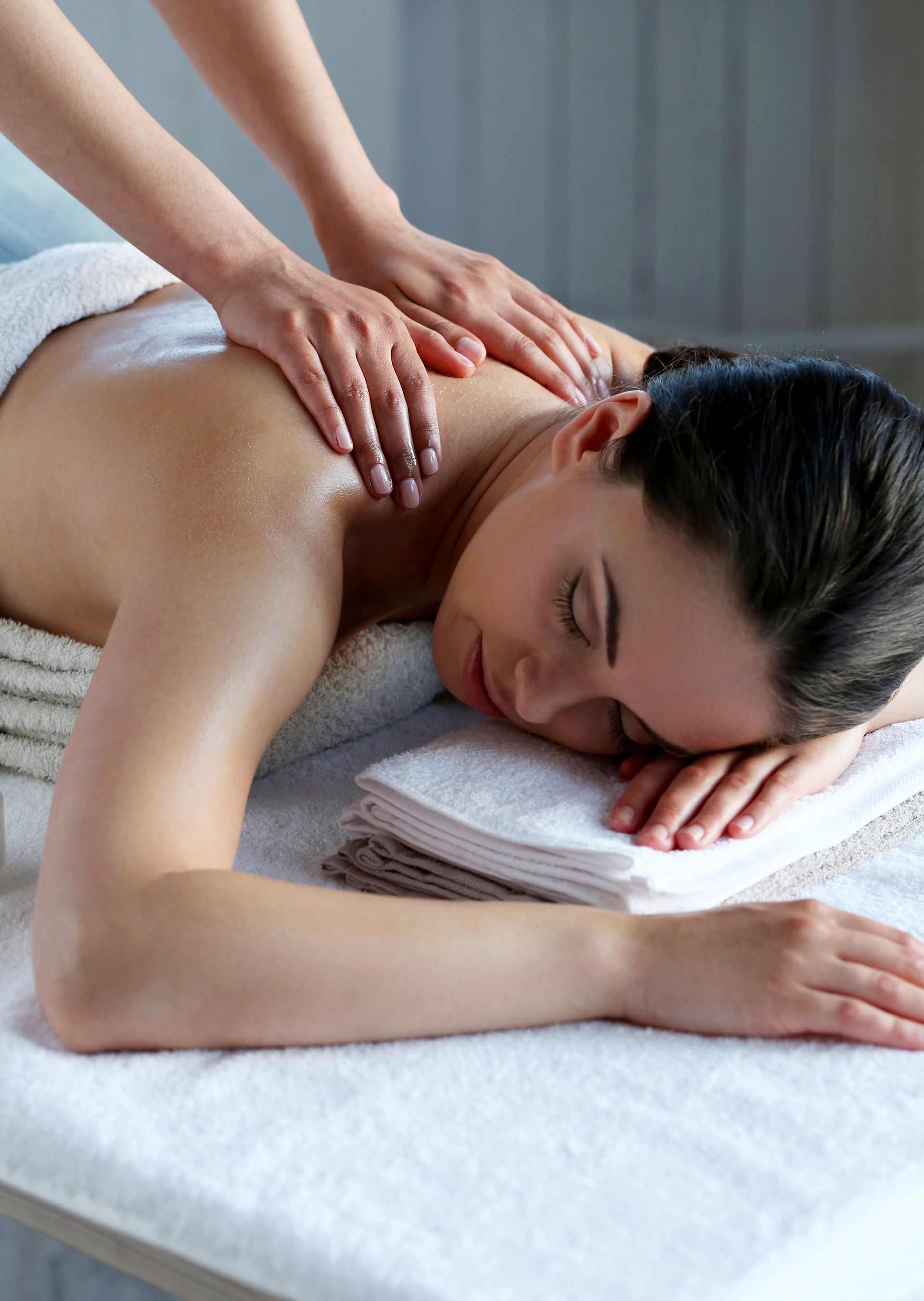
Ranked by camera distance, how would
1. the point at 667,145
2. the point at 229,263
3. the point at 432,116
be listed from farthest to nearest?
the point at 667,145, the point at 432,116, the point at 229,263

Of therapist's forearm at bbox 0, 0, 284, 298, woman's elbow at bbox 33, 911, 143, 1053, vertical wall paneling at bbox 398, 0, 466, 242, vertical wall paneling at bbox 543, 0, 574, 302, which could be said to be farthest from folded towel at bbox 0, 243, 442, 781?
vertical wall paneling at bbox 543, 0, 574, 302

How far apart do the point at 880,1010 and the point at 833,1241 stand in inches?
7.4

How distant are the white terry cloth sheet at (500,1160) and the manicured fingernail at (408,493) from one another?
16.7 inches

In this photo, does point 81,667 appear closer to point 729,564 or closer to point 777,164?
point 729,564

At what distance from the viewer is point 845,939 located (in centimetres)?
71

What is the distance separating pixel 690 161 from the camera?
2.99 metres

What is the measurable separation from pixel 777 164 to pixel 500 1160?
2.99 m

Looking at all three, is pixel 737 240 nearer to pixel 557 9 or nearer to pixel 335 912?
pixel 557 9

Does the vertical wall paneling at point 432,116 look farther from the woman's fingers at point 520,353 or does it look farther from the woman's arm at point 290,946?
the woman's arm at point 290,946

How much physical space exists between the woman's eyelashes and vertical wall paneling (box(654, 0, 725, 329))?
2.42 meters

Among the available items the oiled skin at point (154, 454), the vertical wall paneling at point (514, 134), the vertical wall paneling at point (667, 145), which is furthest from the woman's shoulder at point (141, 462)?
the vertical wall paneling at point (514, 134)

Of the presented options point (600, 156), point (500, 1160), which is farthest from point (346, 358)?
point (600, 156)

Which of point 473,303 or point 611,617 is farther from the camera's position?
point 473,303

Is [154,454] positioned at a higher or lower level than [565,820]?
higher
